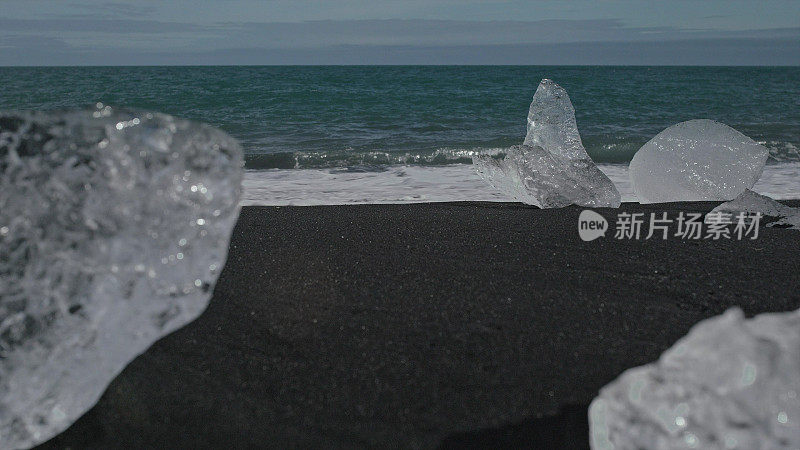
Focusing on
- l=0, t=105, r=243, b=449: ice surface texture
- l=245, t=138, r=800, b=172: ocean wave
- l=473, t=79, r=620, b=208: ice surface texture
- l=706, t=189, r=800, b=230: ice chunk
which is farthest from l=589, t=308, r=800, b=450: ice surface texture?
l=245, t=138, r=800, b=172: ocean wave

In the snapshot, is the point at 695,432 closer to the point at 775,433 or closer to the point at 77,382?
the point at 775,433

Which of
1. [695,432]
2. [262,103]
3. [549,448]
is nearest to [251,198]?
[549,448]

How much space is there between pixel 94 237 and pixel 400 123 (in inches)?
399

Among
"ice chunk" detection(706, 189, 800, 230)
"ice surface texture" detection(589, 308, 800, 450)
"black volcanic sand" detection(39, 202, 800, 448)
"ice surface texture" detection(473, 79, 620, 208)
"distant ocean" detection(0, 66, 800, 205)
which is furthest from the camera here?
"distant ocean" detection(0, 66, 800, 205)

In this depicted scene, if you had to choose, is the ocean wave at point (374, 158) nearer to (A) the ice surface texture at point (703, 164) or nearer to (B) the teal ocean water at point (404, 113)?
(B) the teal ocean water at point (404, 113)

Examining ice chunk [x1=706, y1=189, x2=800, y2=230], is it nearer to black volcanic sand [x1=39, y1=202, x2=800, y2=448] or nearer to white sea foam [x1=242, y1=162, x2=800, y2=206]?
black volcanic sand [x1=39, y1=202, x2=800, y2=448]

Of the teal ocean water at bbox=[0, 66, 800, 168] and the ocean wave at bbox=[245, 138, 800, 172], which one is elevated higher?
the teal ocean water at bbox=[0, 66, 800, 168]

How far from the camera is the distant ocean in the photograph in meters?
5.64

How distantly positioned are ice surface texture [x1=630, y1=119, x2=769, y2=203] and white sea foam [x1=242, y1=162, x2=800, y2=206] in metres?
0.36

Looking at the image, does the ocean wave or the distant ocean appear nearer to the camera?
the distant ocean

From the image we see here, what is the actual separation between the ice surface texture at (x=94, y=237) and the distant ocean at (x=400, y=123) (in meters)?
3.08

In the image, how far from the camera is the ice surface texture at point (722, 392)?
3.98ft

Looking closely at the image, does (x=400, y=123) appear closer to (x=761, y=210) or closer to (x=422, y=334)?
(x=761, y=210)

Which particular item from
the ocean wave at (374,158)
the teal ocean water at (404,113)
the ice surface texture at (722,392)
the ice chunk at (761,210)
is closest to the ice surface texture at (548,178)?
the ice chunk at (761,210)
